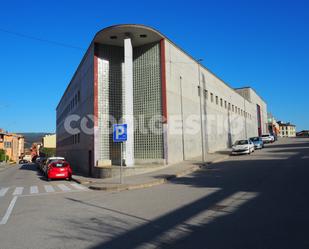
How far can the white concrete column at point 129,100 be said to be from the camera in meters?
23.8

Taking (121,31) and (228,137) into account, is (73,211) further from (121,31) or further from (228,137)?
(228,137)

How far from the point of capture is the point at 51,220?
29.0 feet

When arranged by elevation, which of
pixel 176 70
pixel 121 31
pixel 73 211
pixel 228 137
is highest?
pixel 121 31

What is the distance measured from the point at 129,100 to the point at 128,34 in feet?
16.4

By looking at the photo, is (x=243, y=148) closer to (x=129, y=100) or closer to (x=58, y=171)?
(x=129, y=100)

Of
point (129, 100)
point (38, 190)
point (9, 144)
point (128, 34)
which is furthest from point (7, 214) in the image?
point (9, 144)

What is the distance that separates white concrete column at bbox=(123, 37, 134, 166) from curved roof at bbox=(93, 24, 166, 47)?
720 millimetres

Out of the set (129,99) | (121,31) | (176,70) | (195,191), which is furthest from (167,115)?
(195,191)

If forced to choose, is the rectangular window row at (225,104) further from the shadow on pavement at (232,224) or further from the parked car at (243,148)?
the shadow on pavement at (232,224)

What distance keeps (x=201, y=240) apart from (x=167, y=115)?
18.9m

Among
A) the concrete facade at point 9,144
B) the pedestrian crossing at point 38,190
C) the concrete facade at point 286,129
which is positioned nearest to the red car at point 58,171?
the pedestrian crossing at point 38,190

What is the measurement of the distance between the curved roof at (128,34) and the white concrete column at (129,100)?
720mm

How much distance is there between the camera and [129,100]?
24344 millimetres

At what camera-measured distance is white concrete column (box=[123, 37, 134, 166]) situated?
23.8 m
